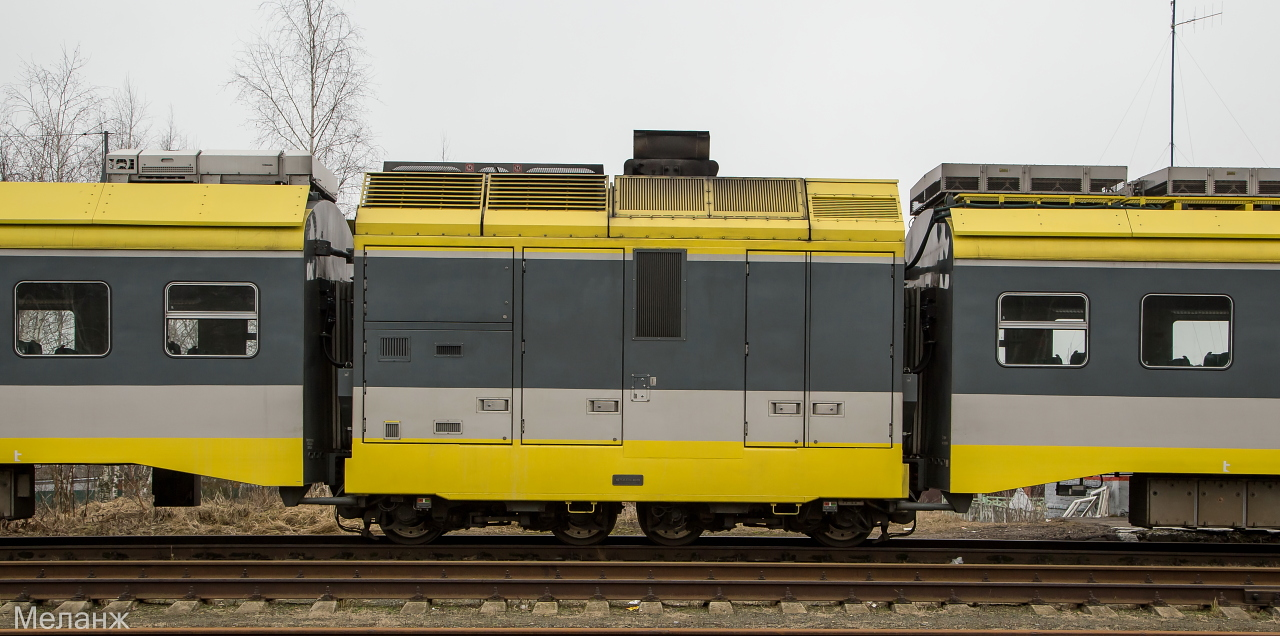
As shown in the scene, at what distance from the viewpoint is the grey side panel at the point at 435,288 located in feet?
25.0

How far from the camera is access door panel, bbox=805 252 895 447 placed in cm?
762

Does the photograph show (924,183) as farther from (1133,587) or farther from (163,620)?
(163,620)

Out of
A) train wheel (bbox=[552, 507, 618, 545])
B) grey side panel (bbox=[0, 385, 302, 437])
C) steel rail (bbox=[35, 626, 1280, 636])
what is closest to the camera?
steel rail (bbox=[35, 626, 1280, 636])

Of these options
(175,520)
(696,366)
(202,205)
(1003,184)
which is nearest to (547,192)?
(696,366)

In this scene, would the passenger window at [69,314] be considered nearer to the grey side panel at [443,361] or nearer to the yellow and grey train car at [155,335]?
the yellow and grey train car at [155,335]

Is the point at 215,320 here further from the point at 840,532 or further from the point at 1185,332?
the point at 1185,332

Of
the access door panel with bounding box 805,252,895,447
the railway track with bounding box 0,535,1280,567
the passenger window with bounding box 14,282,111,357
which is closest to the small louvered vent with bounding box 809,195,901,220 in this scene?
the access door panel with bounding box 805,252,895,447

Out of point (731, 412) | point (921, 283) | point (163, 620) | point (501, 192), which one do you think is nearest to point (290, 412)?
point (163, 620)

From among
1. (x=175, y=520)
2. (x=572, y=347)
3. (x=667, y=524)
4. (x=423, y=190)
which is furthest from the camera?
(x=175, y=520)

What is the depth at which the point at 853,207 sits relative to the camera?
7.98 m

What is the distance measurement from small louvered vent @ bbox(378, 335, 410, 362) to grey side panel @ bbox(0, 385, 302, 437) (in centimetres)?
88

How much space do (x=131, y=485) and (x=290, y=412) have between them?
6965mm

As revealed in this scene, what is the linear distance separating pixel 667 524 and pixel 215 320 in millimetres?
4862

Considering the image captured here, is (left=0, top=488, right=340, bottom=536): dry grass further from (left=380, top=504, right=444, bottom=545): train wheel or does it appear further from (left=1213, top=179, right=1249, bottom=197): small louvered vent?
(left=1213, top=179, right=1249, bottom=197): small louvered vent
